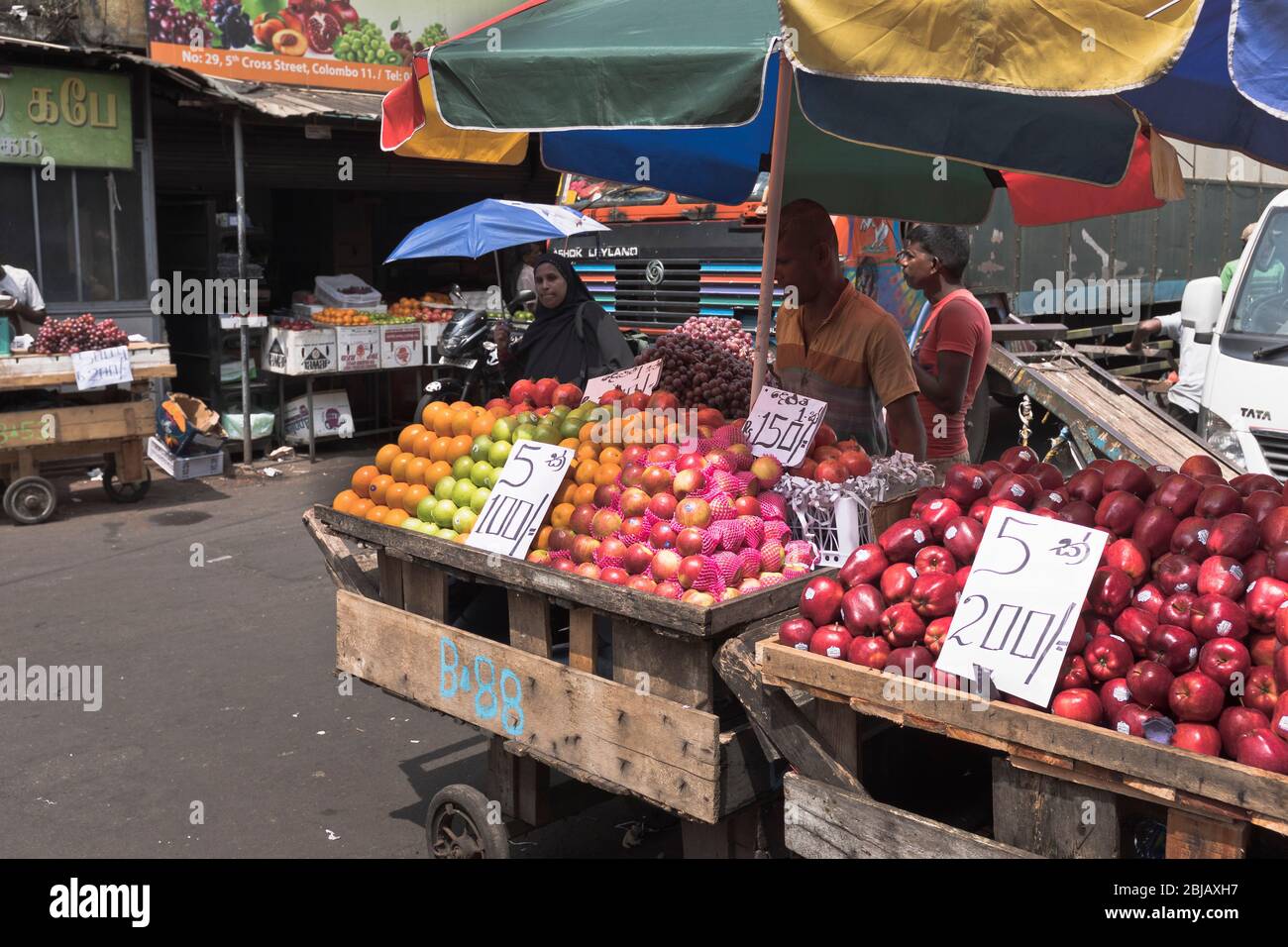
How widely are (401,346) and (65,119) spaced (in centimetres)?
361

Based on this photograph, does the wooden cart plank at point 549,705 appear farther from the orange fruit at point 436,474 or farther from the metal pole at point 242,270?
the metal pole at point 242,270

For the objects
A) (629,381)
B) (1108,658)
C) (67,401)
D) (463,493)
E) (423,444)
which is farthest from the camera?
(67,401)

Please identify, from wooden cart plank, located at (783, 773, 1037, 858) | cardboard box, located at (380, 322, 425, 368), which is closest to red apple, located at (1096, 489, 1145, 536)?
wooden cart plank, located at (783, 773, 1037, 858)

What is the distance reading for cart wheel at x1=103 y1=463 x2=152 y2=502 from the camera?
9.90m

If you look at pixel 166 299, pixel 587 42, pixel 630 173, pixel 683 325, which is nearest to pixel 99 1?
pixel 166 299

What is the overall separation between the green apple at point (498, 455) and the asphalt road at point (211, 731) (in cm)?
145

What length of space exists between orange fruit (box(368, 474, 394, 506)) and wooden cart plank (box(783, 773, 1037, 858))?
2008 mm

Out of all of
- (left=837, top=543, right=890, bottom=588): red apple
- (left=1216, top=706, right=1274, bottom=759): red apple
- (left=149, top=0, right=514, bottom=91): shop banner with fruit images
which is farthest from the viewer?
(left=149, top=0, right=514, bottom=91): shop banner with fruit images

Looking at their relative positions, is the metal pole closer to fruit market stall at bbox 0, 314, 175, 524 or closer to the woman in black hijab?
fruit market stall at bbox 0, 314, 175, 524

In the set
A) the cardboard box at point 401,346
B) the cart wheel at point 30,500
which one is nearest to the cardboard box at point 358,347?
the cardboard box at point 401,346

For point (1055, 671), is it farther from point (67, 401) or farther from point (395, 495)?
point (67, 401)

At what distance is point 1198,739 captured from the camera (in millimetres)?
2389

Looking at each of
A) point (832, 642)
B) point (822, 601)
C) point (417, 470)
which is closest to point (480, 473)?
point (417, 470)

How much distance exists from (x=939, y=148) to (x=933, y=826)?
2283 mm
